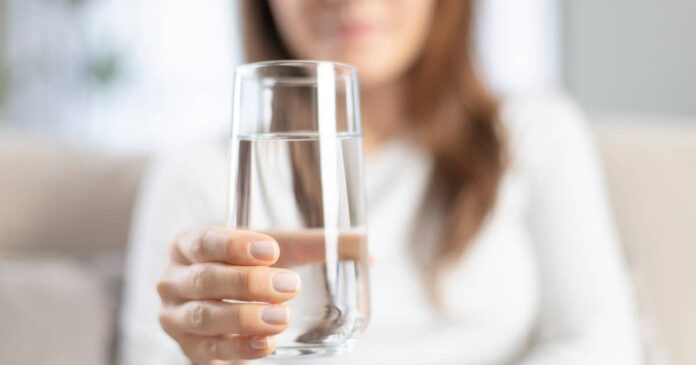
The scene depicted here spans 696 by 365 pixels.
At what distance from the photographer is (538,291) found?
1.20 metres

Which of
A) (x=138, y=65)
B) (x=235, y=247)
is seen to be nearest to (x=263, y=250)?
(x=235, y=247)

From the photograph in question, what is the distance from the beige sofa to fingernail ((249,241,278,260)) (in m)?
0.63

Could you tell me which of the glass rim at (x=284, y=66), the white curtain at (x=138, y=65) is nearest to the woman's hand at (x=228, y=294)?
the glass rim at (x=284, y=66)

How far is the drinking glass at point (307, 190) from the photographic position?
480 mm

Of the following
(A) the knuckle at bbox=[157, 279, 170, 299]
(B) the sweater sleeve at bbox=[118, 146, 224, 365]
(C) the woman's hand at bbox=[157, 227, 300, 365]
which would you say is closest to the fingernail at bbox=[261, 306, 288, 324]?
(C) the woman's hand at bbox=[157, 227, 300, 365]

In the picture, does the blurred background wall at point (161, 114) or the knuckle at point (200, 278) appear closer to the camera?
the knuckle at point (200, 278)

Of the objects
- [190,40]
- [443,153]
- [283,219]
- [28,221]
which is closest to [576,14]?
[190,40]

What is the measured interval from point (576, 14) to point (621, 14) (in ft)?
1.08

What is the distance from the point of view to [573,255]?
3.72ft

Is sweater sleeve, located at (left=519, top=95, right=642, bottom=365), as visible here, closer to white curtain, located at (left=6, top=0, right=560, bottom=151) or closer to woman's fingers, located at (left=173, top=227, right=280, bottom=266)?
woman's fingers, located at (left=173, top=227, right=280, bottom=266)

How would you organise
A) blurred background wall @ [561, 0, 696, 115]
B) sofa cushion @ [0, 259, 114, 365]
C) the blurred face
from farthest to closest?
blurred background wall @ [561, 0, 696, 115] → the blurred face → sofa cushion @ [0, 259, 114, 365]

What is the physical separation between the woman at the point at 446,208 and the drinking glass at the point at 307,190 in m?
0.49

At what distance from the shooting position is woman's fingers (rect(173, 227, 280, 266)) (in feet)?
1.51

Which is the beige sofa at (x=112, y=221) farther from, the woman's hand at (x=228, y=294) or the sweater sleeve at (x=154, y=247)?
the woman's hand at (x=228, y=294)
